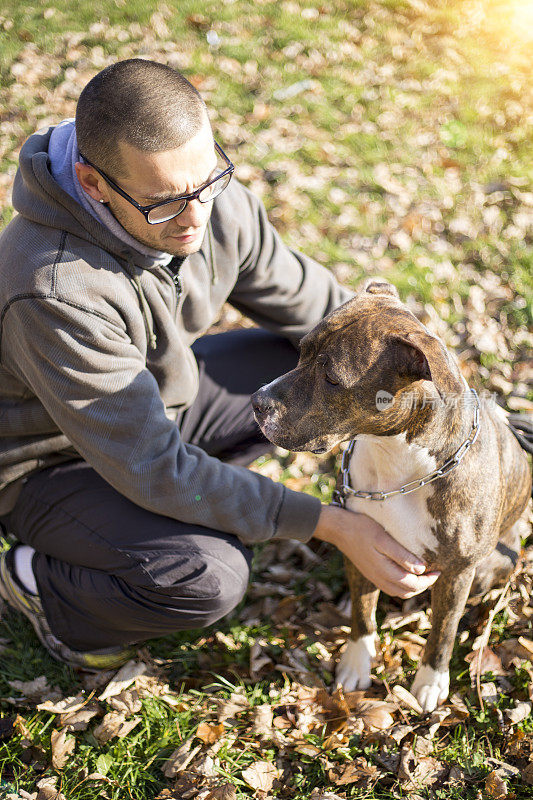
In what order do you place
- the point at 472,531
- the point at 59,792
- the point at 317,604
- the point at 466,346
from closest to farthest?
the point at 472,531 < the point at 59,792 < the point at 317,604 < the point at 466,346

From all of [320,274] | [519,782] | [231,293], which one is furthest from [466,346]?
[519,782]

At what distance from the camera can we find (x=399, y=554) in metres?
2.86

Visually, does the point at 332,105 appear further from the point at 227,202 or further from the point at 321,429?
the point at 321,429

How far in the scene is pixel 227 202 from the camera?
3.29 m

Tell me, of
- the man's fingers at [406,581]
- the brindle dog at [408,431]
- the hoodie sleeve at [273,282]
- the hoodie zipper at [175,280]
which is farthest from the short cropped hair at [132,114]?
the man's fingers at [406,581]

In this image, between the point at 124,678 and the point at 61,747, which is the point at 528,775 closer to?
the point at 124,678

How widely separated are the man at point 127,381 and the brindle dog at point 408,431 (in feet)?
0.61

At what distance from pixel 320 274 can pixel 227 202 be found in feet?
2.41

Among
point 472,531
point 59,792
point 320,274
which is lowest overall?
point 59,792

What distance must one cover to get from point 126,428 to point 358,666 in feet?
5.20

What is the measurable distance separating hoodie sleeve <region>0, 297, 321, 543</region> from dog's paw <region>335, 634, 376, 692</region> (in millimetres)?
681

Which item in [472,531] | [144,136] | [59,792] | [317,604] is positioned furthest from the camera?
[317,604]

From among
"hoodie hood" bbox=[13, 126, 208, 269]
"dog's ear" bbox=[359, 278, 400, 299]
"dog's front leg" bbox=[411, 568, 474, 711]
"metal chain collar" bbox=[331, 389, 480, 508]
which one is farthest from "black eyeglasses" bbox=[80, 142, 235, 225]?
"dog's front leg" bbox=[411, 568, 474, 711]

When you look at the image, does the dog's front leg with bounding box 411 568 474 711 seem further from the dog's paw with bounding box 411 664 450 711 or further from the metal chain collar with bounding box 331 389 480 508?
the metal chain collar with bounding box 331 389 480 508
